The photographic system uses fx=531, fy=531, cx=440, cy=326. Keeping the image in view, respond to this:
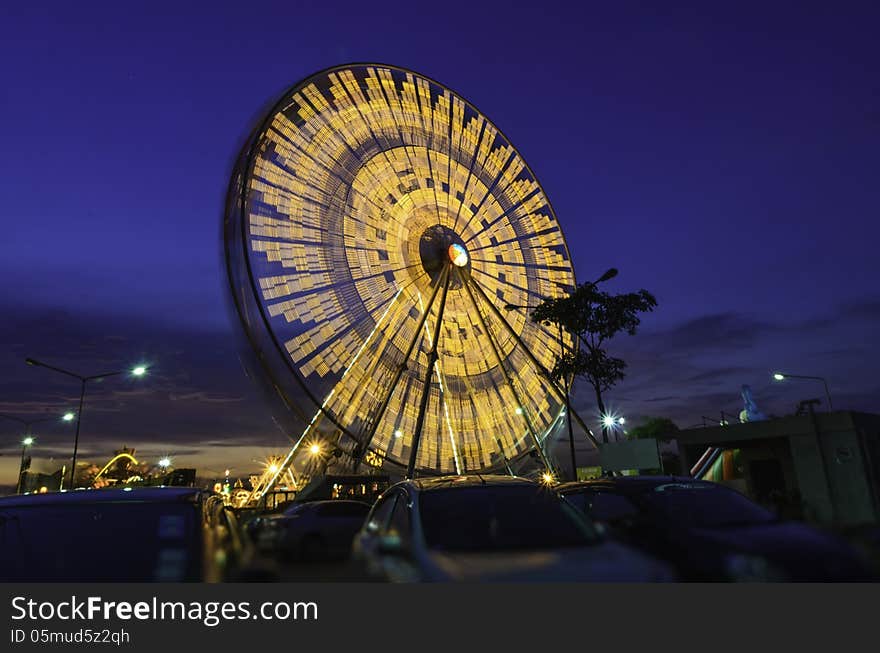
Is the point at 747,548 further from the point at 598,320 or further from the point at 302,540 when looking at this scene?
the point at 598,320

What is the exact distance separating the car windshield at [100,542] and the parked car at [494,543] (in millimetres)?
701

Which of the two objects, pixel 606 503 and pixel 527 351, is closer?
pixel 606 503

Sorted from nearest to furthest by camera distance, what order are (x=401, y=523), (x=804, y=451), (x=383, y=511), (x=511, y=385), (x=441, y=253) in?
(x=401, y=523)
(x=383, y=511)
(x=804, y=451)
(x=441, y=253)
(x=511, y=385)

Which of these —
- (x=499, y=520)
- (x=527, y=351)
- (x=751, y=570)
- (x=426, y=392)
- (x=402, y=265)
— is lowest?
(x=751, y=570)

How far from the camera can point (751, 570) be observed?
5.03ft

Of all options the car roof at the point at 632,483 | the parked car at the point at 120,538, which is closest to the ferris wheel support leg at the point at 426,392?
the car roof at the point at 632,483

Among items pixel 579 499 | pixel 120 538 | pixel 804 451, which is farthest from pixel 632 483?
pixel 804 451

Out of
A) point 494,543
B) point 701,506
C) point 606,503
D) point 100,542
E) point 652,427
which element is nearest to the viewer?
point 494,543

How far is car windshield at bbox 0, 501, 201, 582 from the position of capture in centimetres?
190

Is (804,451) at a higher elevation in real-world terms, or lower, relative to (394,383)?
lower

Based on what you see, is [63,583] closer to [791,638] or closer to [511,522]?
[511,522]

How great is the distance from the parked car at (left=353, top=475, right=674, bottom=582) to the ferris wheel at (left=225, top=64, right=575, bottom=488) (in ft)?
47.3

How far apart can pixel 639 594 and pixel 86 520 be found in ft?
7.56

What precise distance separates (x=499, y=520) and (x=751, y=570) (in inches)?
41.0
